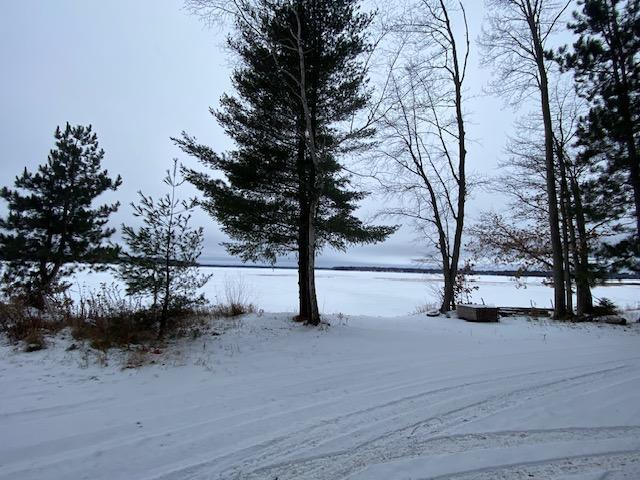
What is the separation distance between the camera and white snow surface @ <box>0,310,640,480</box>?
2594 mm

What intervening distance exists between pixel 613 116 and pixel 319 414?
12.5 metres

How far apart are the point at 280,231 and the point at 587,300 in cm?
1258

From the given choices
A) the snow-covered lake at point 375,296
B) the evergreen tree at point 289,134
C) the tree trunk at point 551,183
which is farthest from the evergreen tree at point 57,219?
the tree trunk at point 551,183

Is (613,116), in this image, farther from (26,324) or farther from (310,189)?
(26,324)

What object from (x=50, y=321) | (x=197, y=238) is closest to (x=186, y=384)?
(x=197, y=238)

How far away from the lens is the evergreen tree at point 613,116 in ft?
32.7

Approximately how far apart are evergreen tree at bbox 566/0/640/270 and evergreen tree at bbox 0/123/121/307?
15.8 m

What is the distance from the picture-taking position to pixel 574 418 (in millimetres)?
3410

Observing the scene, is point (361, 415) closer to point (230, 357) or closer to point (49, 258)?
point (230, 357)

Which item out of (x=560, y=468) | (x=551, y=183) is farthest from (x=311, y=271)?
(x=551, y=183)

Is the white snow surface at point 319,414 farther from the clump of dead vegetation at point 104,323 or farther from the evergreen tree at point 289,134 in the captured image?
the evergreen tree at point 289,134

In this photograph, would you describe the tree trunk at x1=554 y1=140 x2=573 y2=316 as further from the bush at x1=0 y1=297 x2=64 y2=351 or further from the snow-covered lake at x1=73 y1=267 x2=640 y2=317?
the bush at x1=0 y1=297 x2=64 y2=351

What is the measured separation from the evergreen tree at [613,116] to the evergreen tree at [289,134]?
7582mm

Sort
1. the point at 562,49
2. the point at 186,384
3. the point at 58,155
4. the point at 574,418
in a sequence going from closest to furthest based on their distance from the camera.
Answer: the point at 574,418, the point at 186,384, the point at 58,155, the point at 562,49
